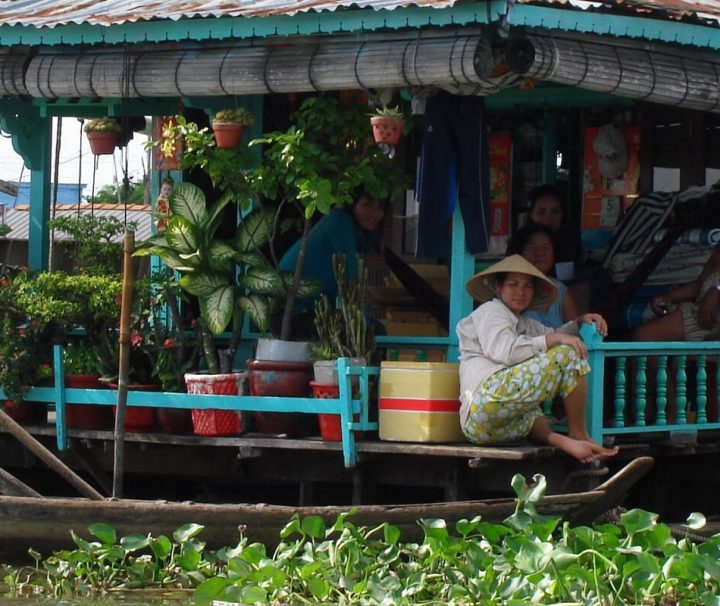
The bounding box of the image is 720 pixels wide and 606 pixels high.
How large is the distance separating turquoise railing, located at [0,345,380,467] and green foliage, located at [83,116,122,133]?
4.95 feet

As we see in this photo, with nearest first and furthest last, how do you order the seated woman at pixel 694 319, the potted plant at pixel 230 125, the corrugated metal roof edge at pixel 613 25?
1. the corrugated metal roof edge at pixel 613 25
2. the potted plant at pixel 230 125
3. the seated woman at pixel 694 319

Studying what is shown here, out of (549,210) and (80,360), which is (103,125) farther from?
(549,210)

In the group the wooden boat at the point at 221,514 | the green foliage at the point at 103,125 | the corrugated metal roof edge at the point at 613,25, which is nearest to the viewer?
the corrugated metal roof edge at the point at 613,25

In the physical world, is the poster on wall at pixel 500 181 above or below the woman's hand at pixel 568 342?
above

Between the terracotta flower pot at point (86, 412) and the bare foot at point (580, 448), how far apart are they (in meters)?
2.67

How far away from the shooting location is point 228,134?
8.56m

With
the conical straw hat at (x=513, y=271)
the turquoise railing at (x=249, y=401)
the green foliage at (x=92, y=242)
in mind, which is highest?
the green foliage at (x=92, y=242)

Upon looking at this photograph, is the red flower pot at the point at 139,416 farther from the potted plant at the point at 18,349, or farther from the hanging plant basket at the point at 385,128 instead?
the hanging plant basket at the point at 385,128

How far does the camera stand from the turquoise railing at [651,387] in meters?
8.02

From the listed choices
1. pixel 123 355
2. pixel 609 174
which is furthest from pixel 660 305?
pixel 123 355

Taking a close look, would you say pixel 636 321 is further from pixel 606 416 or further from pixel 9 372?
pixel 9 372

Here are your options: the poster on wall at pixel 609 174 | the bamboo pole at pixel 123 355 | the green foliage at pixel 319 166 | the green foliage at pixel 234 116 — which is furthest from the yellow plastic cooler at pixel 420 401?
the poster on wall at pixel 609 174

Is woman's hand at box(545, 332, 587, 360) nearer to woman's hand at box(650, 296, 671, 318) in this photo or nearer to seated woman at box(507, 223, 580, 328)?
seated woman at box(507, 223, 580, 328)

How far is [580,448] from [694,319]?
5.71 ft
